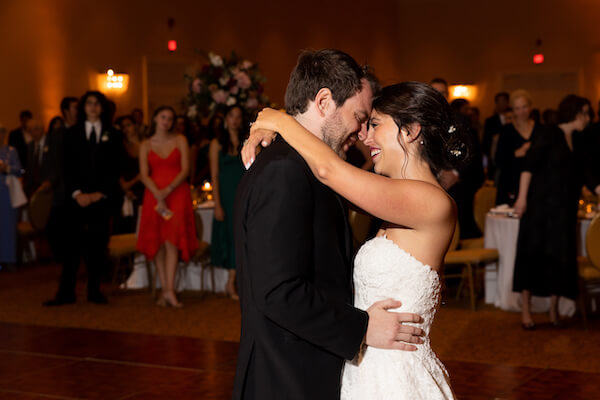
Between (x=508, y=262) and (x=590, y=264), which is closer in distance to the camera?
(x=590, y=264)

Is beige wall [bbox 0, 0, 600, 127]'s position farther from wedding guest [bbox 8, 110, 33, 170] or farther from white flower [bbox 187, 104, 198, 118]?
white flower [bbox 187, 104, 198, 118]

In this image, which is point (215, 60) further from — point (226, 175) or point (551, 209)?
point (551, 209)

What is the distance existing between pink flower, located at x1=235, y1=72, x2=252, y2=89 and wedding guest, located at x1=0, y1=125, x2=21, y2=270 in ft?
9.35

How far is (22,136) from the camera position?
32.0 ft

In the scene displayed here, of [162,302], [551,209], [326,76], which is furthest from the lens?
[162,302]

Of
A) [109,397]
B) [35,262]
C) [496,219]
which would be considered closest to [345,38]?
[35,262]

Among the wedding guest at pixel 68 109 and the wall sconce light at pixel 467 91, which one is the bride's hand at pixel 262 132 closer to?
the wedding guest at pixel 68 109

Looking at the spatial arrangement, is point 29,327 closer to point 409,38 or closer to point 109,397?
point 109,397

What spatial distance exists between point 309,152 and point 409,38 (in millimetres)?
15344

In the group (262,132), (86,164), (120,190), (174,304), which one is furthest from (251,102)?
(262,132)

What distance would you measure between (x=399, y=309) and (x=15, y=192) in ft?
24.3

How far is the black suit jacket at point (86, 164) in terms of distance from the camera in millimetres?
6719

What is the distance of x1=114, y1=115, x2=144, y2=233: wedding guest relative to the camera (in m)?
8.62

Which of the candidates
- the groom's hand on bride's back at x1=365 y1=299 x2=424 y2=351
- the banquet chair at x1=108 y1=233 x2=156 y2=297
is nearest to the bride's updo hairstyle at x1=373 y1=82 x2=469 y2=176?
the groom's hand on bride's back at x1=365 y1=299 x2=424 y2=351
